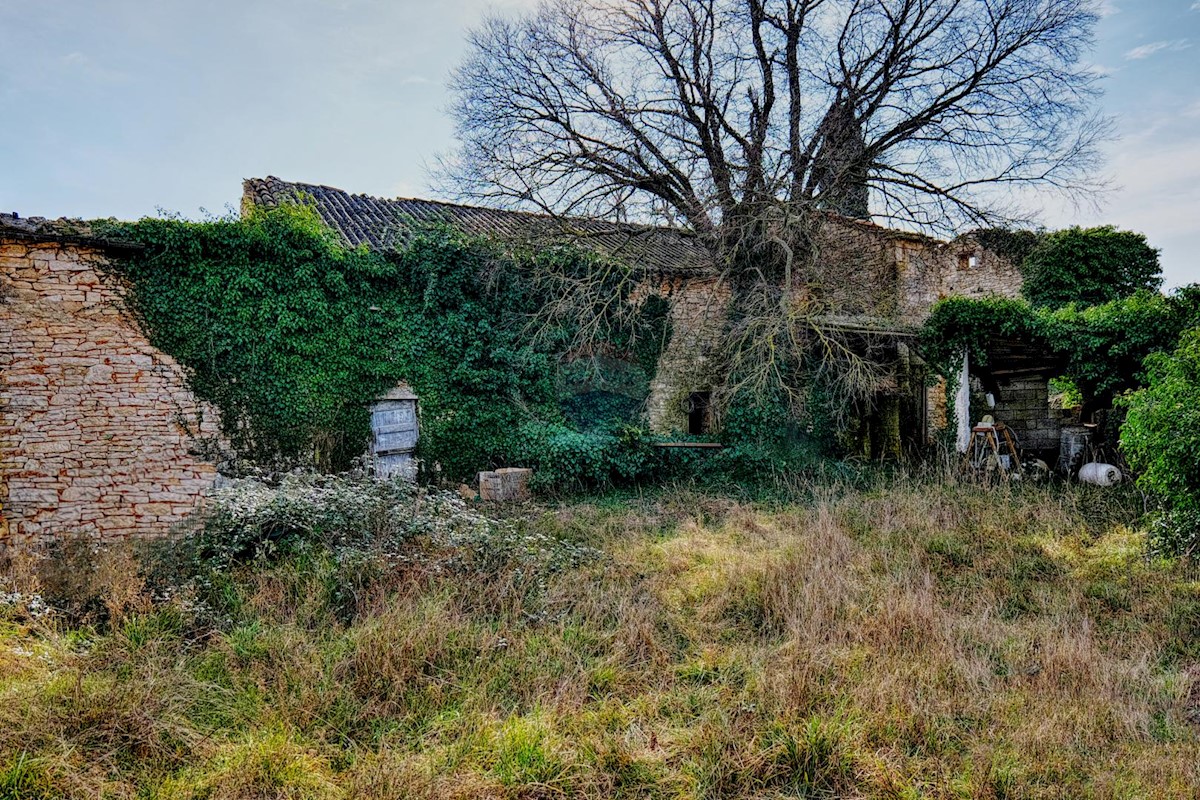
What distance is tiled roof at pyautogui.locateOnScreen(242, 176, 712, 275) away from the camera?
35.6ft

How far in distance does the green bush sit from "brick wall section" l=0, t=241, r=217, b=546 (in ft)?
37.6

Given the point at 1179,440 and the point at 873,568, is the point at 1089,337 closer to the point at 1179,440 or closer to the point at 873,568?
the point at 1179,440

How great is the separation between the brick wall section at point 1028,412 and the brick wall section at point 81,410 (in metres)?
14.6

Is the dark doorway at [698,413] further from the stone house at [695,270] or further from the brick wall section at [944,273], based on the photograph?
the brick wall section at [944,273]

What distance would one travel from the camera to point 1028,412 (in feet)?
42.1

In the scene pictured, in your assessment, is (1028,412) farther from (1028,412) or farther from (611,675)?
(611,675)

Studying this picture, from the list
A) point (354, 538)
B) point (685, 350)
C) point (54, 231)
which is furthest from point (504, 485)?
point (54, 231)

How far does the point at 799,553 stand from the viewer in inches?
256

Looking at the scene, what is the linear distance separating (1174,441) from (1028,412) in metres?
8.03

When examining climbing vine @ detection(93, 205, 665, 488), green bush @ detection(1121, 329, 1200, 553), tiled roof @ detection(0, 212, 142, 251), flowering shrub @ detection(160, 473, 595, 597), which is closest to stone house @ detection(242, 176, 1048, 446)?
climbing vine @ detection(93, 205, 665, 488)

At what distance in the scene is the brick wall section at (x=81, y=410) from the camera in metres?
7.63

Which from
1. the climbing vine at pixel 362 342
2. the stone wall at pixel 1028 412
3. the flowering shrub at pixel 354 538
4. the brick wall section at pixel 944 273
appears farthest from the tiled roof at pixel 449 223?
the stone wall at pixel 1028 412

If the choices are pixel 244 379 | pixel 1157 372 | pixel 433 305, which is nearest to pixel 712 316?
pixel 433 305

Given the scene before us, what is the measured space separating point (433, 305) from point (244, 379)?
3159 millimetres
